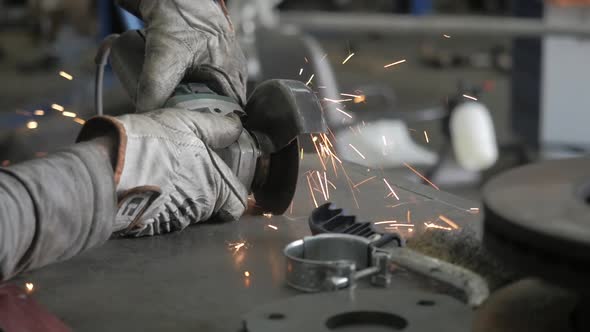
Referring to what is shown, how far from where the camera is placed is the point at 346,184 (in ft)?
5.78

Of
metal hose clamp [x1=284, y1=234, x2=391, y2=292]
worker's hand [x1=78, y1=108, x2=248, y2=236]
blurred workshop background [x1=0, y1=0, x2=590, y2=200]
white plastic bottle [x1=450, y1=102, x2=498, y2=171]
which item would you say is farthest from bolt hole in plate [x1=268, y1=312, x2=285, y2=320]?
white plastic bottle [x1=450, y1=102, x2=498, y2=171]

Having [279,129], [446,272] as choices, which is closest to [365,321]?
[446,272]

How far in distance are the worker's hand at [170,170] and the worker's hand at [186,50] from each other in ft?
0.46

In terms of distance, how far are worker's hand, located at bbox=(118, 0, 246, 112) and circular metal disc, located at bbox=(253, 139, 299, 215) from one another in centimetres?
17

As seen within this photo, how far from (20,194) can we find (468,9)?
9.25 metres

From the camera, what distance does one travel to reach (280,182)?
1.55 meters

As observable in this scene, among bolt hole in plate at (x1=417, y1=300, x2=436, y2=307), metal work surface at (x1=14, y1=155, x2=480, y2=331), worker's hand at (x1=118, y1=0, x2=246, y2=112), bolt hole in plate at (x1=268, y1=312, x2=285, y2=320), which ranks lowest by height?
metal work surface at (x1=14, y1=155, x2=480, y2=331)

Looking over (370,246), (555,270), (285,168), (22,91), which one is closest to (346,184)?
(285,168)

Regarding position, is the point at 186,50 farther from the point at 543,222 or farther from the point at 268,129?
the point at 543,222

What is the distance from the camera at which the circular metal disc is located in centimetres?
153

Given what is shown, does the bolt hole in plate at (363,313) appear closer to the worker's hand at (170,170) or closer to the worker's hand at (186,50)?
the worker's hand at (170,170)

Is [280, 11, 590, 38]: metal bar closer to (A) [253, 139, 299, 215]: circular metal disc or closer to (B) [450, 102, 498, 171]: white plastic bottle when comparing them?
(B) [450, 102, 498, 171]: white plastic bottle

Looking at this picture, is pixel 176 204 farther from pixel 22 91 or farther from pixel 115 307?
pixel 22 91

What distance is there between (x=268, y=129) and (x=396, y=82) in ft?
17.0
